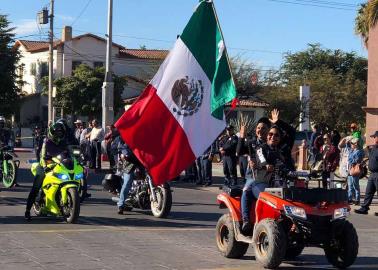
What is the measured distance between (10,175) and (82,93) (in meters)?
37.0

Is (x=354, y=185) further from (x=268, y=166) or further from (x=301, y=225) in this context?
(x=301, y=225)

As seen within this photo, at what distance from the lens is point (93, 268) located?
332 inches

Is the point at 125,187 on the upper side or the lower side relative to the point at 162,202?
upper

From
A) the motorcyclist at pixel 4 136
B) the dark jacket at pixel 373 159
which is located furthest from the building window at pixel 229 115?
the motorcyclist at pixel 4 136

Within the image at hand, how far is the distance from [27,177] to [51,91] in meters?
20.7

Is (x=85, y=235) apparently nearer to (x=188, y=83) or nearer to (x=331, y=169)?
(x=188, y=83)

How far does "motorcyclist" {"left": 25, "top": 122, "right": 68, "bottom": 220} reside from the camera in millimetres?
12398

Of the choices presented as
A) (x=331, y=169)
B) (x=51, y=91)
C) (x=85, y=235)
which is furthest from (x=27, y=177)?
(x=51, y=91)

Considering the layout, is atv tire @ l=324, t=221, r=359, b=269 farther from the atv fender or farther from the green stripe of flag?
the green stripe of flag

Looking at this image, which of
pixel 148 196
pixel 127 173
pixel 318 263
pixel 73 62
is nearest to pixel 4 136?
pixel 127 173

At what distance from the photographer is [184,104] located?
965 centimetres

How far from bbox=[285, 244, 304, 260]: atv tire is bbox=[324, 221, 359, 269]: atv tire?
323mm

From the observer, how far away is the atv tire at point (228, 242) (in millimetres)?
9312

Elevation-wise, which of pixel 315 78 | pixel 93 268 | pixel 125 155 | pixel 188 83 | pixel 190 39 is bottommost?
pixel 93 268
